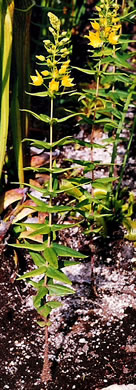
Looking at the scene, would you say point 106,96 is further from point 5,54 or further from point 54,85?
point 54,85

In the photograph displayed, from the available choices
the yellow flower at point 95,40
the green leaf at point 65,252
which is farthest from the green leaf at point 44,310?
the yellow flower at point 95,40

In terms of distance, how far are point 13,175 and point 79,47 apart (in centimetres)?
104

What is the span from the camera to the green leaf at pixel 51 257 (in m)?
1.43

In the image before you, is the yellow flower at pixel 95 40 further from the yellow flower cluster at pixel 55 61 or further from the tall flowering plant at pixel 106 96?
the yellow flower cluster at pixel 55 61

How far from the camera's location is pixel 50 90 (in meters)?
1.32

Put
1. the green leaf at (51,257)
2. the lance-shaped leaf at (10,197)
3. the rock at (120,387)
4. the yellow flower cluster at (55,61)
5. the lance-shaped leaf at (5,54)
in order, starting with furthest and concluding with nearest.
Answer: the lance-shaped leaf at (10,197), the lance-shaped leaf at (5,54), the rock at (120,387), the green leaf at (51,257), the yellow flower cluster at (55,61)

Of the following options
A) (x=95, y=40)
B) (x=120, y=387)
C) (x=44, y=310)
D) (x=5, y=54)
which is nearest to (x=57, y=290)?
(x=44, y=310)

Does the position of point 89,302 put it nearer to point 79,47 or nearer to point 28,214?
point 28,214

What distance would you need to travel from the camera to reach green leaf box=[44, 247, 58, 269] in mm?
1426

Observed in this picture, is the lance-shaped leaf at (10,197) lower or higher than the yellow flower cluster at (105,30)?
lower

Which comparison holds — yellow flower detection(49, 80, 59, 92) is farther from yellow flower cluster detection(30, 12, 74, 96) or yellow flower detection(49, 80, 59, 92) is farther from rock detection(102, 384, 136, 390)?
rock detection(102, 384, 136, 390)

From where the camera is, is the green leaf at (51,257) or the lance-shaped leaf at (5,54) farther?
the lance-shaped leaf at (5,54)

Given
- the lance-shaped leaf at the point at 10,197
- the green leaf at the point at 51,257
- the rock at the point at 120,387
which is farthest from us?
the lance-shaped leaf at the point at 10,197

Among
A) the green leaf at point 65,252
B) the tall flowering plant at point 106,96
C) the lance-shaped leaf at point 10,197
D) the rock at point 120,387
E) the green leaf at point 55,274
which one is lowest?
the rock at point 120,387
